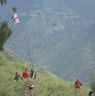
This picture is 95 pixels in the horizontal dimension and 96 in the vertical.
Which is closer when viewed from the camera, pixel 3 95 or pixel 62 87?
pixel 3 95

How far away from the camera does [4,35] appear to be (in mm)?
23938

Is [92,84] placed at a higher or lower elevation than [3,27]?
lower

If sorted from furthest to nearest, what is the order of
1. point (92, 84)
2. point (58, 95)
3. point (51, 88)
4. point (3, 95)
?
point (51, 88), point (58, 95), point (92, 84), point (3, 95)

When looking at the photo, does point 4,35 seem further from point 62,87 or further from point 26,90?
point 62,87

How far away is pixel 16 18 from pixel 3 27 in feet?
27.3

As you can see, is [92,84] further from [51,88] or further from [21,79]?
[21,79]

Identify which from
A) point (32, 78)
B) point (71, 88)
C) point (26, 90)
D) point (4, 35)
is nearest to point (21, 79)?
point (32, 78)

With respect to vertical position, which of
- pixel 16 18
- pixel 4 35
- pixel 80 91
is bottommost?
pixel 80 91

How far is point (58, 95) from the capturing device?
32094mm

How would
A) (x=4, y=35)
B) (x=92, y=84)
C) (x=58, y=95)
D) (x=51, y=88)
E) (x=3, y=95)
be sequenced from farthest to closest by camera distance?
(x=51, y=88)
(x=58, y=95)
(x=92, y=84)
(x=4, y=35)
(x=3, y=95)

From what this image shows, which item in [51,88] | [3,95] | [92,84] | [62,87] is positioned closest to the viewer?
[3,95]

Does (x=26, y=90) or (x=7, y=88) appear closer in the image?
(x=7, y=88)

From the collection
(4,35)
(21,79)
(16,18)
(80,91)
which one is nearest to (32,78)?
(21,79)

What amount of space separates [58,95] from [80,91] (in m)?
4.38
